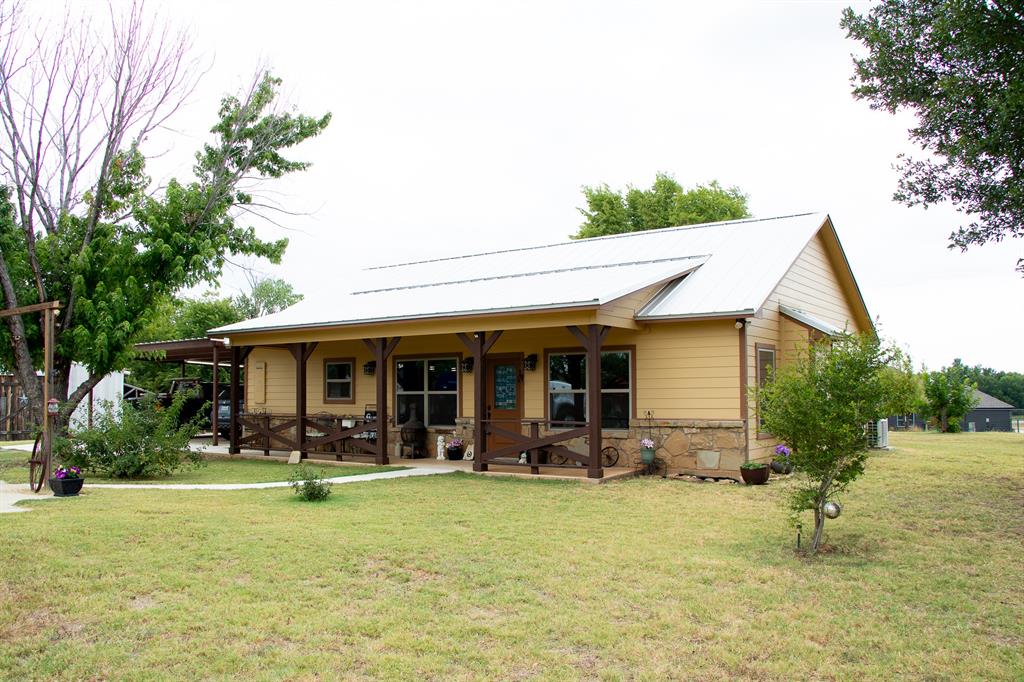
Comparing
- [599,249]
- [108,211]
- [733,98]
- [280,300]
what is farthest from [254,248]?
[280,300]

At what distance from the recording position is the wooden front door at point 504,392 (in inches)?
585

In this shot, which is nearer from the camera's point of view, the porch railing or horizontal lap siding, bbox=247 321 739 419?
the porch railing

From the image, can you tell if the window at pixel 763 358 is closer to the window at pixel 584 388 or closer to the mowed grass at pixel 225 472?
the window at pixel 584 388

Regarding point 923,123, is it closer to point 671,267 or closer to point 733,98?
point 671,267

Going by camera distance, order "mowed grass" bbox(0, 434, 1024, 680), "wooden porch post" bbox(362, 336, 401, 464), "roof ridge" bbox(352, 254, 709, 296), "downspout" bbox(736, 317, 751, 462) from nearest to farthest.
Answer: "mowed grass" bbox(0, 434, 1024, 680), "downspout" bbox(736, 317, 751, 462), "wooden porch post" bbox(362, 336, 401, 464), "roof ridge" bbox(352, 254, 709, 296)

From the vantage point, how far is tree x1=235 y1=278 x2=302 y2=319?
149 ft

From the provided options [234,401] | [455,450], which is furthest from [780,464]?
[234,401]

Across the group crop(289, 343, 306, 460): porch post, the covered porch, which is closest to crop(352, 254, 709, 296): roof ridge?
the covered porch

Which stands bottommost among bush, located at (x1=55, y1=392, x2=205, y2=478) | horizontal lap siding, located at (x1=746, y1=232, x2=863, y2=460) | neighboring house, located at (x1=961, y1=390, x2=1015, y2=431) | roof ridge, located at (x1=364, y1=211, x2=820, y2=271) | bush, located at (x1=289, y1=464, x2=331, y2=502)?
neighboring house, located at (x1=961, y1=390, x2=1015, y2=431)

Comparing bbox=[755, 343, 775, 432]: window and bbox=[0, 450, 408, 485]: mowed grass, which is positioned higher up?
bbox=[755, 343, 775, 432]: window

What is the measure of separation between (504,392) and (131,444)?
6.47 meters

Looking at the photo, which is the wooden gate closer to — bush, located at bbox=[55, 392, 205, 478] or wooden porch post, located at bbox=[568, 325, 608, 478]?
bush, located at bbox=[55, 392, 205, 478]

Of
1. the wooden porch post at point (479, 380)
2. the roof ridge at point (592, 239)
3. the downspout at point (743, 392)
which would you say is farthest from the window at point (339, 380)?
the downspout at point (743, 392)

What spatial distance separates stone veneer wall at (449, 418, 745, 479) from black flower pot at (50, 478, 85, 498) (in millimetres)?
7992
